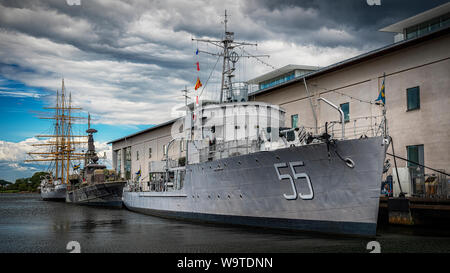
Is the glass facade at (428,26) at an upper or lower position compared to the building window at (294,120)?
upper

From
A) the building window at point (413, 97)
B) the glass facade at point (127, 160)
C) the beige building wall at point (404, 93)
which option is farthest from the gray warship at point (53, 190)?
the building window at point (413, 97)

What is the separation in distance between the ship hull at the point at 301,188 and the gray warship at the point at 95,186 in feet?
71.2

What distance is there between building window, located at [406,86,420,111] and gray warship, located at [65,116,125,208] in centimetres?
2483

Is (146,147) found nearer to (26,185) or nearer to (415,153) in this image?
(415,153)

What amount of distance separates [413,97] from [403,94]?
0.57 m

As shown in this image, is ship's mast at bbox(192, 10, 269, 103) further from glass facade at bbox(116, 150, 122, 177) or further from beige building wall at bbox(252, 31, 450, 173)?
glass facade at bbox(116, 150, 122, 177)

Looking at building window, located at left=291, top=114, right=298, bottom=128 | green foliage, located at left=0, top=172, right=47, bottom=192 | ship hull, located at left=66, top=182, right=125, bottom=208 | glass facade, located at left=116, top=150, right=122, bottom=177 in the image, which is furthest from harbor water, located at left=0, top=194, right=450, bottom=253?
green foliage, located at left=0, top=172, right=47, bottom=192

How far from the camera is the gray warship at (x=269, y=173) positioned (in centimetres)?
1216

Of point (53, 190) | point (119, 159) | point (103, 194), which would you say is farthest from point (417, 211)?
point (53, 190)

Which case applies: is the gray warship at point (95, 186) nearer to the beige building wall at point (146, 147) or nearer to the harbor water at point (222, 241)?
the beige building wall at point (146, 147)

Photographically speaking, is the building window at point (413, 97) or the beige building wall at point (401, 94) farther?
the building window at point (413, 97)

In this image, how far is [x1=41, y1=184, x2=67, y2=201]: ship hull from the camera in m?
57.7

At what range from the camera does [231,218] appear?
53.4ft
